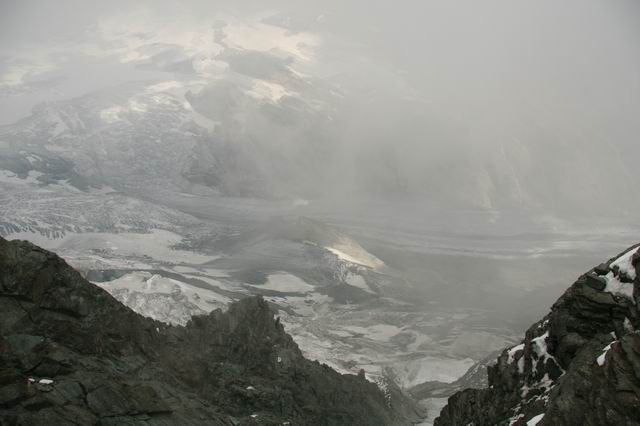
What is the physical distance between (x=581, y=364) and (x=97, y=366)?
86.7ft

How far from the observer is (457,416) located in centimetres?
5662

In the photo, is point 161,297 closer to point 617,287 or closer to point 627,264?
point 617,287

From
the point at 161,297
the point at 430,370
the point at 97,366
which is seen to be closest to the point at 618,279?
the point at 97,366

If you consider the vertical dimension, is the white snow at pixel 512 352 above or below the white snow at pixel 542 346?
below

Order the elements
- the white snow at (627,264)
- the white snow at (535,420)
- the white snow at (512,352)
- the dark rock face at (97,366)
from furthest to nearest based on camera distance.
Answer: the white snow at (512,352) < the white snow at (627,264) < the white snow at (535,420) < the dark rock face at (97,366)

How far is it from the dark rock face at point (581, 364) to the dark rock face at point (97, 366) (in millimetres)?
19230

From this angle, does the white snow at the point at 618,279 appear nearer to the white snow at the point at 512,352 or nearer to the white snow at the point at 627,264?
the white snow at the point at 627,264

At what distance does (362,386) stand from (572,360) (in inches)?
2629

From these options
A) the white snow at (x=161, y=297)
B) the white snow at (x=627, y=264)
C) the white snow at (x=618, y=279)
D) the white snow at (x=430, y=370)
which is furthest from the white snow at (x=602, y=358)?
the white snow at (x=161, y=297)

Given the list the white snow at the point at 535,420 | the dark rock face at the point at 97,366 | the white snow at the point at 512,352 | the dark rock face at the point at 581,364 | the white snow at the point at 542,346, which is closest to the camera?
the dark rock face at the point at 581,364

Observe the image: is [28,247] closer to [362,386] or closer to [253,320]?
[253,320]

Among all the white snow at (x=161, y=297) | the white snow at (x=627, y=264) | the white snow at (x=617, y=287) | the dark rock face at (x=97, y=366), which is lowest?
the white snow at (x=161, y=297)

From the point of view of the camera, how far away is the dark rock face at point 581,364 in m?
30.7

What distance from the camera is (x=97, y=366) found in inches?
1510
